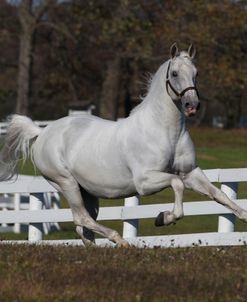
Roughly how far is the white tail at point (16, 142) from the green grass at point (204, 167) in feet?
19.4

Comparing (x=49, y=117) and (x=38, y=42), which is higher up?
(x=38, y=42)

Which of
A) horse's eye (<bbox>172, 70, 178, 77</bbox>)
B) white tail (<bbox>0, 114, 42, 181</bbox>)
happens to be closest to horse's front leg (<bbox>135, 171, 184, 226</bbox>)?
horse's eye (<bbox>172, 70, 178, 77</bbox>)

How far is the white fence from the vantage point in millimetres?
13148

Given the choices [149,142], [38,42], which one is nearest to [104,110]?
[38,42]

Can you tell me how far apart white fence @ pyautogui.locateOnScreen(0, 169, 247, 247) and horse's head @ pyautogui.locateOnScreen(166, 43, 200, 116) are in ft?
7.90

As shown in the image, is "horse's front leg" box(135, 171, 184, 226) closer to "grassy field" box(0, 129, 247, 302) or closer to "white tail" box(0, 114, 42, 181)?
"grassy field" box(0, 129, 247, 302)

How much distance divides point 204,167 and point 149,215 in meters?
19.2

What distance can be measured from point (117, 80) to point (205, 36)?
8.92m

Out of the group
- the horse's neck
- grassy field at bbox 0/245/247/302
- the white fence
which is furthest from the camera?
the white fence

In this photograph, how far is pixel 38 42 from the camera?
6178 cm

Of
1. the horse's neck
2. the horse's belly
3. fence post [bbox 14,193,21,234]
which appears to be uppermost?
the horse's neck

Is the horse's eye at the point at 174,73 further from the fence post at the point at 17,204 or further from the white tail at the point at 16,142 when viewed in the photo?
the fence post at the point at 17,204

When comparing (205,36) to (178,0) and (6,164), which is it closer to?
(178,0)

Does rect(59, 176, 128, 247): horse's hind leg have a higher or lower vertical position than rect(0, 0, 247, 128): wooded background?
lower
